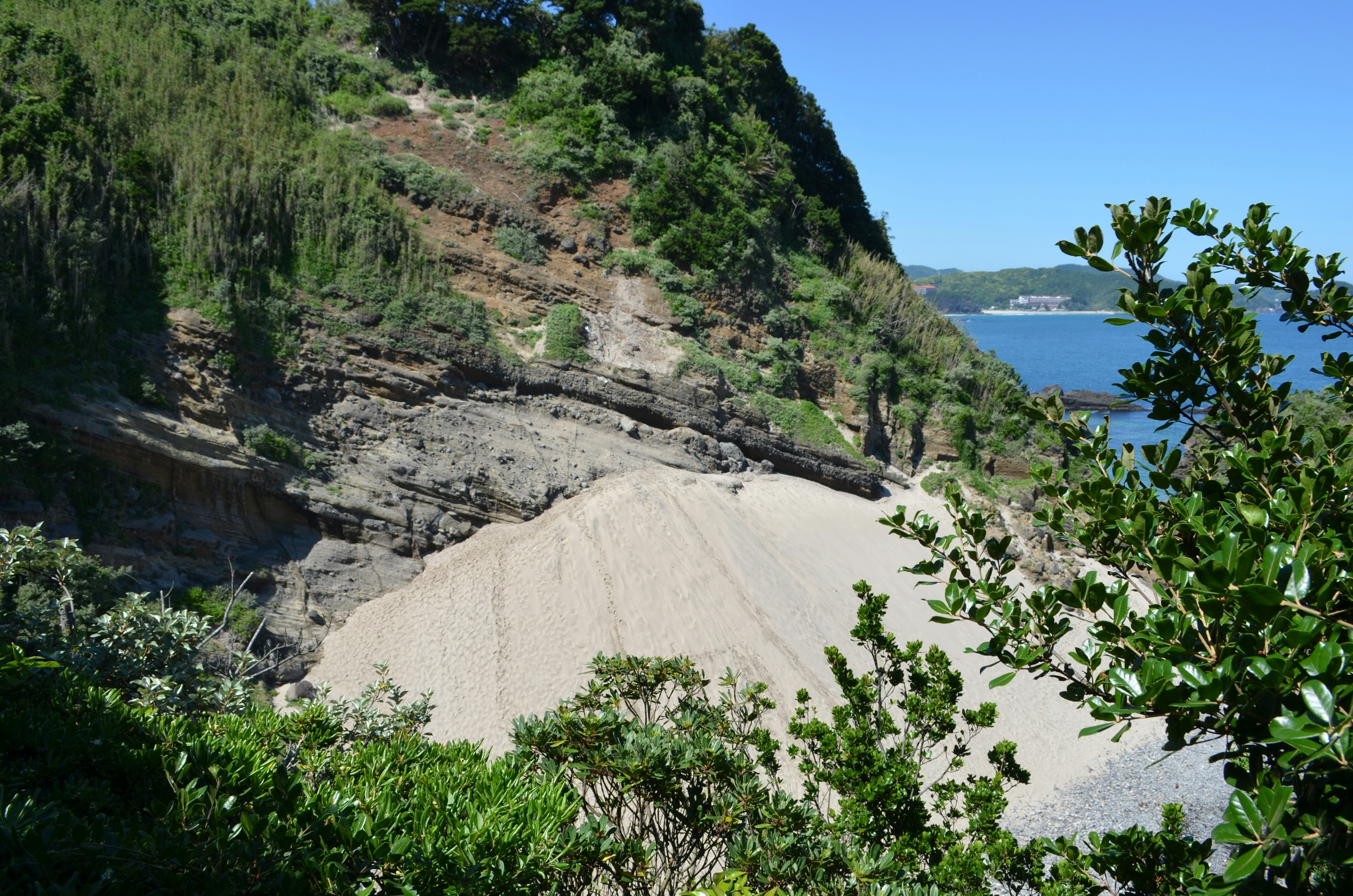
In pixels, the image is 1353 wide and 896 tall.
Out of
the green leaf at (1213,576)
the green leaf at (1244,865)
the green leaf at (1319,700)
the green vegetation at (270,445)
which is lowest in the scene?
the green vegetation at (270,445)

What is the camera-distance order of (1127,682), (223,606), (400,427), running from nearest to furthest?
(1127,682) → (223,606) → (400,427)

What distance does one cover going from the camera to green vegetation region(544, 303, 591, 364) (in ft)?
56.3

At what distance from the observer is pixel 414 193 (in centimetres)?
1891

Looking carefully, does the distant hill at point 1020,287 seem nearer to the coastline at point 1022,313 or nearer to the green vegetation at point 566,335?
the coastline at point 1022,313

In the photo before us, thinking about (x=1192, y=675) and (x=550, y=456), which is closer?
(x=1192, y=675)

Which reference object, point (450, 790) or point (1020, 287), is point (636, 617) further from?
point (1020, 287)

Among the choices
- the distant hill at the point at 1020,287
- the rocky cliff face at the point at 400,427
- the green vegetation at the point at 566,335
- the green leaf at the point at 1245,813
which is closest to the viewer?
the green leaf at the point at 1245,813

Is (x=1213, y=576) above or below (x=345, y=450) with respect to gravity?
above

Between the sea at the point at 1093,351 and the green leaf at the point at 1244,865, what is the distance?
58.4 feet

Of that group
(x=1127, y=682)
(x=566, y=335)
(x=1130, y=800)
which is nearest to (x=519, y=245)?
(x=566, y=335)

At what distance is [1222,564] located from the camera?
7.13 feet

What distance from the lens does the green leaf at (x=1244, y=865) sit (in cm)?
182

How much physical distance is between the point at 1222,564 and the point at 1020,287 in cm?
15336

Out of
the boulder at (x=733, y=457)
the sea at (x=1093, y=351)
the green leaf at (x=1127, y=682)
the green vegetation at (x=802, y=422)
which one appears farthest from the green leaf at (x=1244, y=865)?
the sea at (x=1093, y=351)
